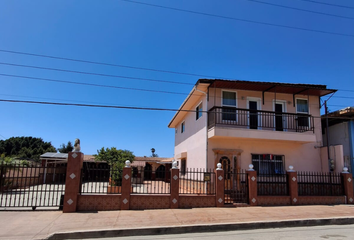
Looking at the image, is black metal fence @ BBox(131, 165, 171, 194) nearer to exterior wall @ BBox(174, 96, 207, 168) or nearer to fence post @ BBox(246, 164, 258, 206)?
exterior wall @ BBox(174, 96, 207, 168)

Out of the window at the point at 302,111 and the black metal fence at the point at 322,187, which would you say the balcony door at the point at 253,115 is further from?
the black metal fence at the point at 322,187

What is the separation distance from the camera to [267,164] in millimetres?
14055

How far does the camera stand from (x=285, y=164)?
46.9 feet

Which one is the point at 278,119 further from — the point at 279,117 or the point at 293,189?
the point at 293,189

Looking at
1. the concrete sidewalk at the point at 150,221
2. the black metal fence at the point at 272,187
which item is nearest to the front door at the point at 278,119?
the black metal fence at the point at 272,187

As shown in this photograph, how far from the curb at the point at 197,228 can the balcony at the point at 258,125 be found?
494cm

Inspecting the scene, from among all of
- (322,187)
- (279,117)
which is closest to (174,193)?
(279,117)

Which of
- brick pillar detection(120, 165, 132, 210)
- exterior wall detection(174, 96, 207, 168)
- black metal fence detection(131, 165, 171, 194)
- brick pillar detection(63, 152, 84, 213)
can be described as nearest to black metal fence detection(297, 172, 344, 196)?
exterior wall detection(174, 96, 207, 168)

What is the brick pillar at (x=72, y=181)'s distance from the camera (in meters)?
9.52

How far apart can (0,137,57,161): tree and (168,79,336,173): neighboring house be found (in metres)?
46.6

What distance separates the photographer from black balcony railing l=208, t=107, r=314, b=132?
528 inches

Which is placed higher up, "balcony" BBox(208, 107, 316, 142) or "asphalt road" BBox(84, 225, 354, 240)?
"balcony" BBox(208, 107, 316, 142)

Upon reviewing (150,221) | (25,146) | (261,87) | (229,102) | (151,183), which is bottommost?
(150,221)

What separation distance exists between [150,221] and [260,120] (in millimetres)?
8883
